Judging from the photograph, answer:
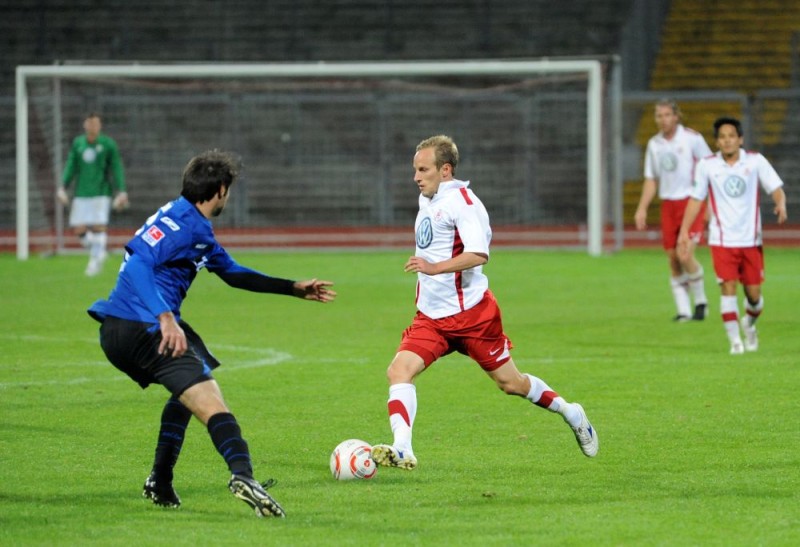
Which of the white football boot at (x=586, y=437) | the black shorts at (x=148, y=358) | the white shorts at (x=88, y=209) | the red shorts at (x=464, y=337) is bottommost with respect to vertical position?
the white shorts at (x=88, y=209)

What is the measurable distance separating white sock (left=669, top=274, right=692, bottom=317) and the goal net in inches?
431

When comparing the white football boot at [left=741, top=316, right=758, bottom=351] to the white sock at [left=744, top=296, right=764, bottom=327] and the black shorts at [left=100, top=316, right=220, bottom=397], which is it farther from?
the black shorts at [left=100, top=316, right=220, bottom=397]

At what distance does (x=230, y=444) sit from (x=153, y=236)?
100 cm

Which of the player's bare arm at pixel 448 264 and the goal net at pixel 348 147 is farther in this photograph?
the goal net at pixel 348 147

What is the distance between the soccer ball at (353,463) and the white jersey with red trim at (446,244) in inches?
35.2

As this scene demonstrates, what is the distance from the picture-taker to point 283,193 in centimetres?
2953

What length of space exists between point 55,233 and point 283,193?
5600 mm

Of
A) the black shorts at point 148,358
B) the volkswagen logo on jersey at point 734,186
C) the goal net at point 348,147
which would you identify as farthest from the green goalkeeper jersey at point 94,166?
the black shorts at point 148,358

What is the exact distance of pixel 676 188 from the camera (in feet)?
52.1

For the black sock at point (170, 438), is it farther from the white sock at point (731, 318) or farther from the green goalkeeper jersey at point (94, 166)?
the green goalkeeper jersey at point (94, 166)

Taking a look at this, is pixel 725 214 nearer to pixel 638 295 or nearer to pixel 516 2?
pixel 638 295

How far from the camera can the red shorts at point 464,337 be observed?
7.65 m

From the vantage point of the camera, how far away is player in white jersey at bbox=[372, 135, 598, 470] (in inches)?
297

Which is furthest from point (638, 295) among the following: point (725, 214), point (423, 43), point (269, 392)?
point (423, 43)
